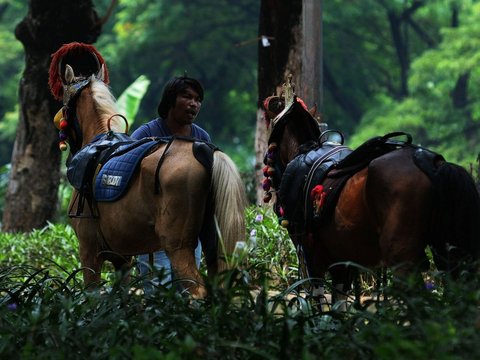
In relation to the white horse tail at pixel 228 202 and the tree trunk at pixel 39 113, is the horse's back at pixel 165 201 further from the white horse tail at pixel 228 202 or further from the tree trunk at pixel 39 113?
the tree trunk at pixel 39 113

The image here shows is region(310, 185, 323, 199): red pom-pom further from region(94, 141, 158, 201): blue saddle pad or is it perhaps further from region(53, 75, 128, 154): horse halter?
region(53, 75, 128, 154): horse halter

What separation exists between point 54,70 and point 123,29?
26.2 metres

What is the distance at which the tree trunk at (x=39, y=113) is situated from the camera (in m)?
13.2

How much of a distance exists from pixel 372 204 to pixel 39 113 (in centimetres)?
862

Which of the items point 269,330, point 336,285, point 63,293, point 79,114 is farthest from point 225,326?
point 79,114

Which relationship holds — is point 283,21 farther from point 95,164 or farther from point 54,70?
point 95,164

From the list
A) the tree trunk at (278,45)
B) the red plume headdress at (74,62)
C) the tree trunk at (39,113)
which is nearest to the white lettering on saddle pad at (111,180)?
the red plume headdress at (74,62)

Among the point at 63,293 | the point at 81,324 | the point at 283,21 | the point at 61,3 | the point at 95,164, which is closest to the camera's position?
the point at 81,324

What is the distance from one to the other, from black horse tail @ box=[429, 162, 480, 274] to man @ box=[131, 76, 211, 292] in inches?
99.1

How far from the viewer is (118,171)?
701cm

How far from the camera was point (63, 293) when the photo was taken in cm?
600

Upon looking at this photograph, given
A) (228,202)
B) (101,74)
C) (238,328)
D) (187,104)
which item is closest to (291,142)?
(187,104)

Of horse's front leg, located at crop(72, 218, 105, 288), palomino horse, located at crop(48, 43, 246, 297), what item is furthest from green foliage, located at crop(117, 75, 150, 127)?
horse's front leg, located at crop(72, 218, 105, 288)

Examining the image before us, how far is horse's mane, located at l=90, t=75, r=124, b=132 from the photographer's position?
26.6 feet
